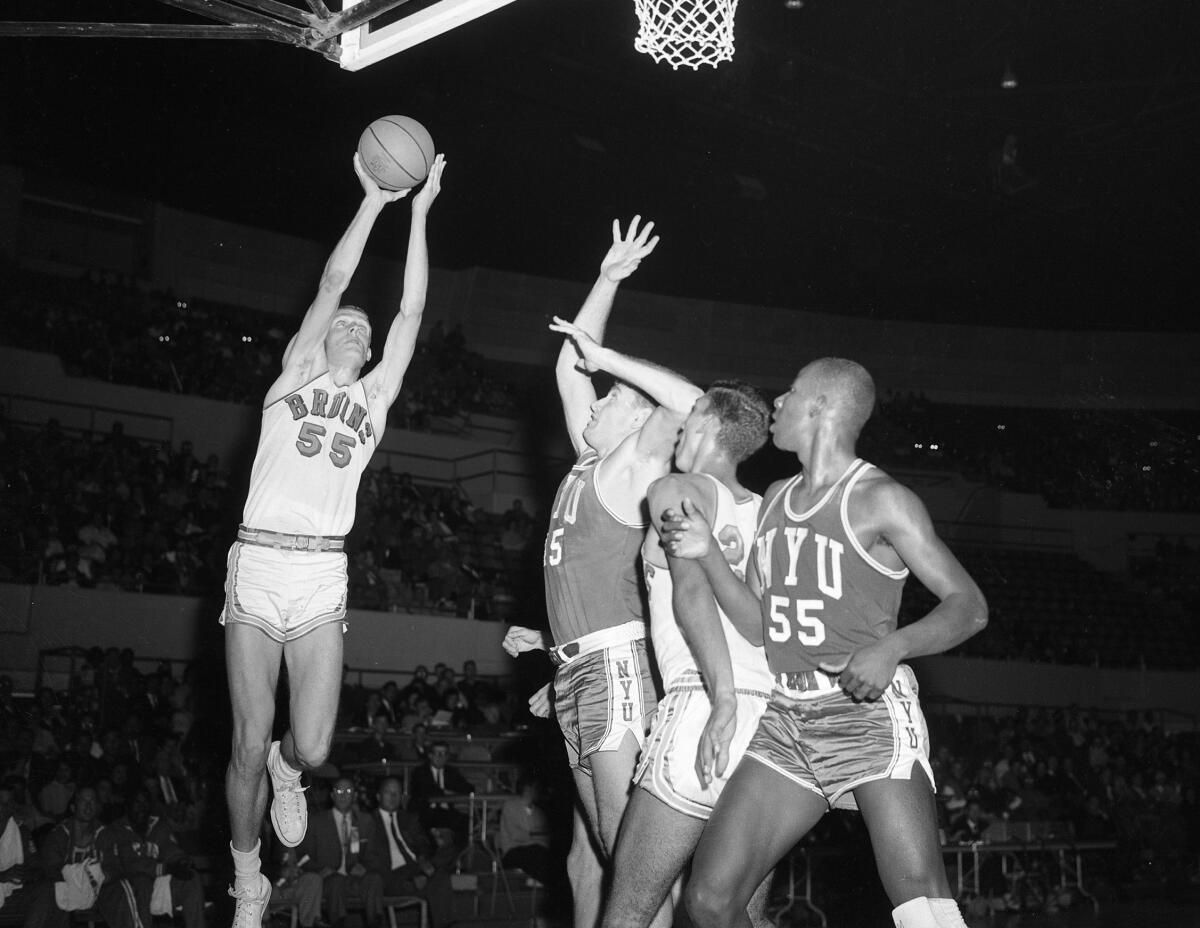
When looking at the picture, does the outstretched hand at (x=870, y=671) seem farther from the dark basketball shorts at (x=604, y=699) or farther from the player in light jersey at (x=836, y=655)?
the dark basketball shorts at (x=604, y=699)

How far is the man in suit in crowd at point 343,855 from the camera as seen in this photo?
10578 millimetres

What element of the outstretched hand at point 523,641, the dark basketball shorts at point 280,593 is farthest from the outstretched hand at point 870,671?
the dark basketball shorts at point 280,593

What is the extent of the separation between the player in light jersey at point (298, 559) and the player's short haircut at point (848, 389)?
8.31ft

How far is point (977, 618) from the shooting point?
423cm

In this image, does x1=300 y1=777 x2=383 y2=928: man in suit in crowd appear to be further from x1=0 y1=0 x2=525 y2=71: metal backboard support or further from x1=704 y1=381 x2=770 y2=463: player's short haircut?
x1=704 y1=381 x2=770 y2=463: player's short haircut

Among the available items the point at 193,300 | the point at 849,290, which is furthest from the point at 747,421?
the point at 849,290

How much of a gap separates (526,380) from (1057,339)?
42.1 feet

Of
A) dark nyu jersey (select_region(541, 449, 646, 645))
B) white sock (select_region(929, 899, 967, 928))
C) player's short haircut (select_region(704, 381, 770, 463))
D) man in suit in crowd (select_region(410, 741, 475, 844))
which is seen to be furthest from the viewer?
man in suit in crowd (select_region(410, 741, 475, 844))

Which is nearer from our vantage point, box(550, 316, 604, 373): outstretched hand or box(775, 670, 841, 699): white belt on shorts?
box(775, 670, 841, 699): white belt on shorts

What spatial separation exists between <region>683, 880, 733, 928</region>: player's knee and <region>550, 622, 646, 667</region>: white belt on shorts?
174 centimetres

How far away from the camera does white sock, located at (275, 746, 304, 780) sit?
6391mm

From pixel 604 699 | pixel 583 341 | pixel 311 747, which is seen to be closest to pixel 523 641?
pixel 604 699

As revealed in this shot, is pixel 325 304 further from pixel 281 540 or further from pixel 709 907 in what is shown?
pixel 709 907

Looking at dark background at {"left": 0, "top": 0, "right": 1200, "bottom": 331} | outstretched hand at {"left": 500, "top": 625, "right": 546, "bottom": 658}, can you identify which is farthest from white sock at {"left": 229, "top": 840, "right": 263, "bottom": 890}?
dark background at {"left": 0, "top": 0, "right": 1200, "bottom": 331}
